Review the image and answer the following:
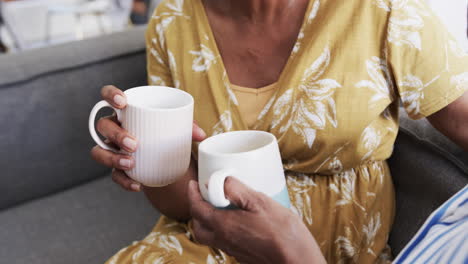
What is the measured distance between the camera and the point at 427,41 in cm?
76

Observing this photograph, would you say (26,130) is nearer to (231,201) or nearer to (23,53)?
(23,53)

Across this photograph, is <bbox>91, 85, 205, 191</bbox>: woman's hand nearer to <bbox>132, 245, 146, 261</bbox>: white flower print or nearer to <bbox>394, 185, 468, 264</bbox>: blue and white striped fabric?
<bbox>132, 245, 146, 261</bbox>: white flower print

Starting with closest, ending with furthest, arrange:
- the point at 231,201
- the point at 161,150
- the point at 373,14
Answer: the point at 231,201
the point at 161,150
the point at 373,14

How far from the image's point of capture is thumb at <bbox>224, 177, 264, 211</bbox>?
54cm

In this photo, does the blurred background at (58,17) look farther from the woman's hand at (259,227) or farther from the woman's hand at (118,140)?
the woman's hand at (259,227)

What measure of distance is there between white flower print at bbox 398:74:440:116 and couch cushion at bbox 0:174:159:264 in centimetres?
69

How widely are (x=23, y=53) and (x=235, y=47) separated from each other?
2.27 ft

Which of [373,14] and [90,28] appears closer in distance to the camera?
[373,14]

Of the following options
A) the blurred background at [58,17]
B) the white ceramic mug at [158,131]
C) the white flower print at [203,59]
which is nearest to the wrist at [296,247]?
the white ceramic mug at [158,131]

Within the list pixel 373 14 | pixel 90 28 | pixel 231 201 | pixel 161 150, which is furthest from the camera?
pixel 90 28

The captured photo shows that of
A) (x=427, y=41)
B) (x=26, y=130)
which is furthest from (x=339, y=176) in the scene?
(x=26, y=130)

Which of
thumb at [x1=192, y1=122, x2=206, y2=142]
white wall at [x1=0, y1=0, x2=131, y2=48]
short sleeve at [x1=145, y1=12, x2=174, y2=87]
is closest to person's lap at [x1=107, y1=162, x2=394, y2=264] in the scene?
thumb at [x1=192, y1=122, x2=206, y2=142]

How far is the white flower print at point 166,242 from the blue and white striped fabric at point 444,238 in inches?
17.4

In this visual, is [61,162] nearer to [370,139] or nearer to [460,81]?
[370,139]
